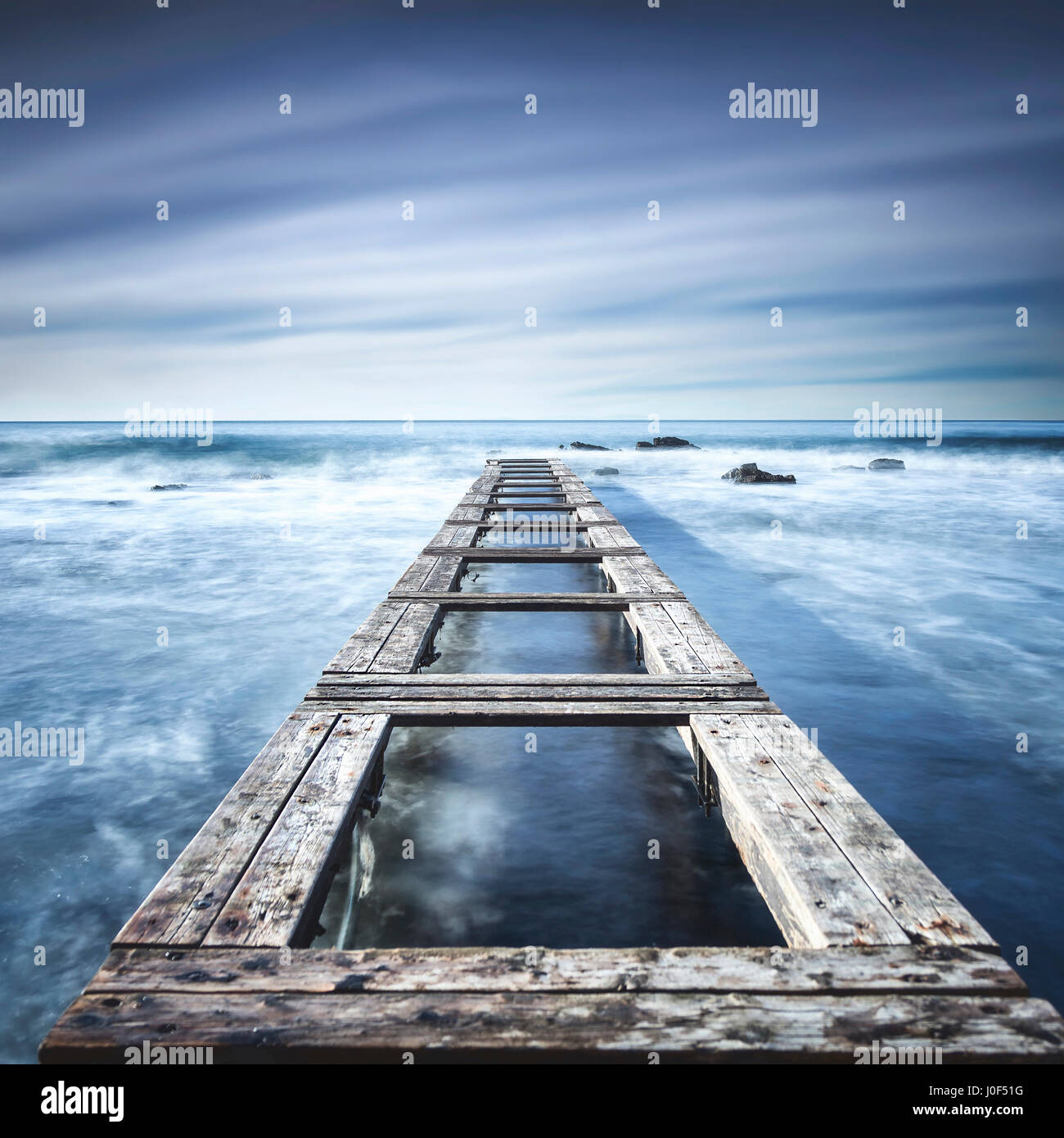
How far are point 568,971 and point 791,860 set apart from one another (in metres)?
0.82

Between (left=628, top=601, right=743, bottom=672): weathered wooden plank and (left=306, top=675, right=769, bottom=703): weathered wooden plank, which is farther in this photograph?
(left=628, top=601, right=743, bottom=672): weathered wooden plank

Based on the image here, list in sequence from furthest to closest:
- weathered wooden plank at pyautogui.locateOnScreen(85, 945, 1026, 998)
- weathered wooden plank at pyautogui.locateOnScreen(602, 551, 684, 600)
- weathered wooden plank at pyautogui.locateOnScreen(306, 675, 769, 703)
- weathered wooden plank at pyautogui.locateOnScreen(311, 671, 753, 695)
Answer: weathered wooden plank at pyautogui.locateOnScreen(602, 551, 684, 600) < weathered wooden plank at pyautogui.locateOnScreen(311, 671, 753, 695) < weathered wooden plank at pyautogui.locateOnScreen(306, 675, 769, 703) < weathered wooden plank at pyautogui.locateOnScreen(85, 945, 1026, 998)

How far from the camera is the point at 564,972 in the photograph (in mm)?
1727

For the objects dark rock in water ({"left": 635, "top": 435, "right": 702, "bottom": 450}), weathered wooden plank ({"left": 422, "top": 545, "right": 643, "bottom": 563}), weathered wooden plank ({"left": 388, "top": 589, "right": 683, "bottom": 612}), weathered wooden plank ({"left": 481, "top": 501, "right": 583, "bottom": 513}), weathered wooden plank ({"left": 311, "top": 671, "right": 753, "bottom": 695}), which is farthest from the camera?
dark rock in water ({"left": 635, "top": 435, "right": 702, "bottom": 450})

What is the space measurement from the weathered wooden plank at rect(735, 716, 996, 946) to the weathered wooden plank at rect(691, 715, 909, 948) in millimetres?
34

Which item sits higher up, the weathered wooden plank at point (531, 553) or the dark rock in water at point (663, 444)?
the dark rock in water at point (663, 444)

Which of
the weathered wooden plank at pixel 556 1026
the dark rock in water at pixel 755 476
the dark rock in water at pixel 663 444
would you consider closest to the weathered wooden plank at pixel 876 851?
the weathered wooden plank at pixel 556 1026

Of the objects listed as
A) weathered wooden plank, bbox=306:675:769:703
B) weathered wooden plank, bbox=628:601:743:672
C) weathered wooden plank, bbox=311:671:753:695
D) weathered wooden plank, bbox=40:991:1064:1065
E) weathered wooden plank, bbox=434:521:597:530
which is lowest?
weathered wooden plank, bbox=40:991:1064:1065

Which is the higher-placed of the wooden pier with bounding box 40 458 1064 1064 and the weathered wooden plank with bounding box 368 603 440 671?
the weathered wooden plank with bounding box 368 603 440 671

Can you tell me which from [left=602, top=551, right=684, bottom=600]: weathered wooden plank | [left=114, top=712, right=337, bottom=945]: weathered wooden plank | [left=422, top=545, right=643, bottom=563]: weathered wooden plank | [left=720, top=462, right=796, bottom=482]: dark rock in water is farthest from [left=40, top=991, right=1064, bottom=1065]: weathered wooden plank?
[left=720, top=462, right=796, bottom=482]: dark rock in water

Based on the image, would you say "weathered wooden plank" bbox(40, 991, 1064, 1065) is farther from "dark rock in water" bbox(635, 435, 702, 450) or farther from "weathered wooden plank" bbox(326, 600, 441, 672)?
"dark rock in water" bbox(635, 435, 702, 450)

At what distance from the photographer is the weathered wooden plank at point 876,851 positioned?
1.88 m

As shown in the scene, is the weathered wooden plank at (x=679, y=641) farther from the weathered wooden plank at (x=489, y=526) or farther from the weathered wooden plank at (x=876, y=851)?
the weathered wooden plank at (x=489, y=526)

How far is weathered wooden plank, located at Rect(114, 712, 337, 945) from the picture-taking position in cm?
189
